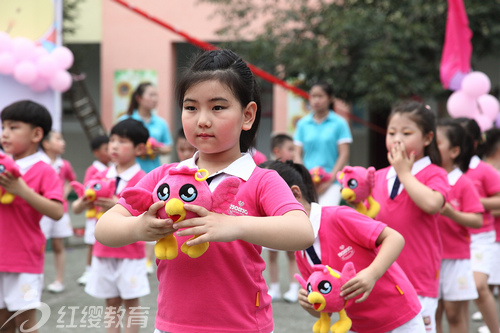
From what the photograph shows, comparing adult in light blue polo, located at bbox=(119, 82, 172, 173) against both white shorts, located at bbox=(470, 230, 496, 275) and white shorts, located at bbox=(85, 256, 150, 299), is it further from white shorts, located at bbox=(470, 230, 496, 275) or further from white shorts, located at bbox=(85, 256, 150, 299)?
white shorts, located at bbox=(470, 230, 496, 275)

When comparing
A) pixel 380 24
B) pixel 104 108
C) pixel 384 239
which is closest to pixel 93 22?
pixel 104 108

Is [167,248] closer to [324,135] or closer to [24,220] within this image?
[24,220]

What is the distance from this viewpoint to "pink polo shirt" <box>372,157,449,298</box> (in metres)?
3.16

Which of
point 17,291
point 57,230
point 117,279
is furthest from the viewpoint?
point 57,230

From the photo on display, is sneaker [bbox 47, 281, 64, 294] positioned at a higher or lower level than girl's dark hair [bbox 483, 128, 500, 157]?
lower

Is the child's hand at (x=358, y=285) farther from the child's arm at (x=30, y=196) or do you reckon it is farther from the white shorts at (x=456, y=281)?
the child's arm at (x=30, y=196)

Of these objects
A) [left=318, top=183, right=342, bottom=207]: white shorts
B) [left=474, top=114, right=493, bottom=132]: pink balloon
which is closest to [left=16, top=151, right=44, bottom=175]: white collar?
[left=318, top=183, right=342, bottom=207]: white shorts

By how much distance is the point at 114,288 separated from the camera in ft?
13.3

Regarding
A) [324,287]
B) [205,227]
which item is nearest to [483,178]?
[324,287]

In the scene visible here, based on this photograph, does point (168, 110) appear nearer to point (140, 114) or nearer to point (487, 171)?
Result: point (140, 114)

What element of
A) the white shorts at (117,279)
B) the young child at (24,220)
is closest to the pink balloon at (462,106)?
the white shorts at (117,279)

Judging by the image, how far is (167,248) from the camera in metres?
1.75

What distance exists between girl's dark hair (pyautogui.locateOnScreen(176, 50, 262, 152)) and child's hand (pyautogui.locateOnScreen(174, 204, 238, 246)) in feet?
1.50

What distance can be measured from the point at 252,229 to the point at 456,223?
2.58 metres
